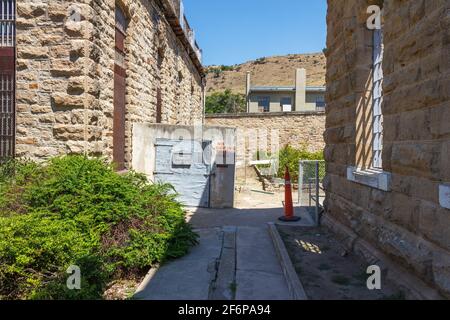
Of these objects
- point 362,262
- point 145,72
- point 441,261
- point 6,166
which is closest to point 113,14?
point 145,72

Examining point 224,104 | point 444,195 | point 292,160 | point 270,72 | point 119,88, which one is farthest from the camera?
point 270,72

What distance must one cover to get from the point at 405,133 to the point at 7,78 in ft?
21.0

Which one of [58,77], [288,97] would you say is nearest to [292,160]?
[58,77]

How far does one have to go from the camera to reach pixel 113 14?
24.4 feet

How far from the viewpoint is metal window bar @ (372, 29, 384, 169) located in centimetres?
516

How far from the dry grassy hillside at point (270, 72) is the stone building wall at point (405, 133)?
5707cm

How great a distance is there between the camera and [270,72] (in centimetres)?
6881

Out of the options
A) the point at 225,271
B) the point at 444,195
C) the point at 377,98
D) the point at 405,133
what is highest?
the point at 377,98

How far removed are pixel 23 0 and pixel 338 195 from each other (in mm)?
6320

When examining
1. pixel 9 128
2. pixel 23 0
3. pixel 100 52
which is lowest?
pixel 9 128

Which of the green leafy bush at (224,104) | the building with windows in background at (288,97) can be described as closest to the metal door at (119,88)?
the building with windows in background at (288,97)

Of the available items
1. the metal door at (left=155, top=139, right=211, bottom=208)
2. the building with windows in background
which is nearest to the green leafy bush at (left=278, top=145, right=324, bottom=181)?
the metal door at (left=155, top=139, right=211, bottom=208)

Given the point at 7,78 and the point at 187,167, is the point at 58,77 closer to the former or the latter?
the point at 7,78

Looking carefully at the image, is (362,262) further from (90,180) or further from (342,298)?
(90,180)
